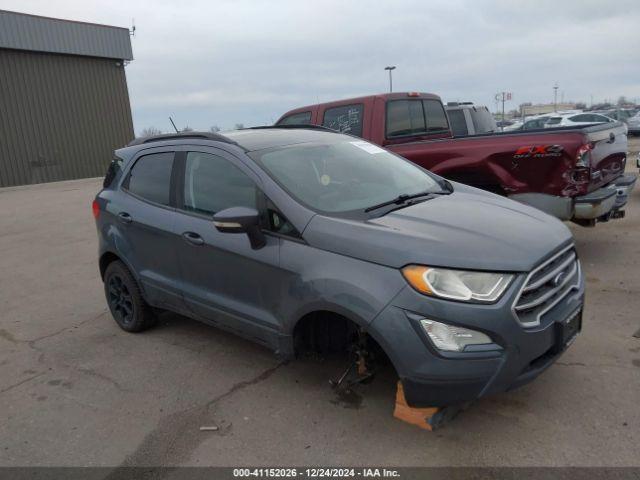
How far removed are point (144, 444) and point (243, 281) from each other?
1104mm

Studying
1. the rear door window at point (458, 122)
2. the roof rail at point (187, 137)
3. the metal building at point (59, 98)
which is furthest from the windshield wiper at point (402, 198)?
the metal building at point (59, 98)

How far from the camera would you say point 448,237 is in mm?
2664

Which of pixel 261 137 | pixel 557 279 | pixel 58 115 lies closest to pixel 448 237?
pixel 557 279

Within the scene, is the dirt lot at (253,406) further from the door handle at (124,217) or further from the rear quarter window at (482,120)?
the rear quarter window at (482,120)

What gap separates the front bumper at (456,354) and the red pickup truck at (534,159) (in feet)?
9.28

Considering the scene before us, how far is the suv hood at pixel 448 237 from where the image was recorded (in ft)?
8.38

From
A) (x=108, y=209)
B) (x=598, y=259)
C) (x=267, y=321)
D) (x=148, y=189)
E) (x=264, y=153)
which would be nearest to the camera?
(x=267, y=321)

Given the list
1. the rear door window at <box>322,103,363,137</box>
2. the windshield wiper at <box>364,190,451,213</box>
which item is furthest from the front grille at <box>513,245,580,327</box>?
the rear door window at <box>322,103,363,137</box>

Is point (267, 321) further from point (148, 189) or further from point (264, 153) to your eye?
point (148, 189)

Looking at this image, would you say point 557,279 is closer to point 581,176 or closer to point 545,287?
point 545,287

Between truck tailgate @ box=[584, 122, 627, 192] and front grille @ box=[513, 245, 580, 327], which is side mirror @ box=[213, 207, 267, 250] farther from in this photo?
truck tailgate @ box=[584, 122, 627, 192]

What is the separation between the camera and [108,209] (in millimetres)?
4527

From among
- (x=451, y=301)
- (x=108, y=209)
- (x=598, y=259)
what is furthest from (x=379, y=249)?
(x=598, y=259)

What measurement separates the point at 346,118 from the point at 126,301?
12.5 ft
